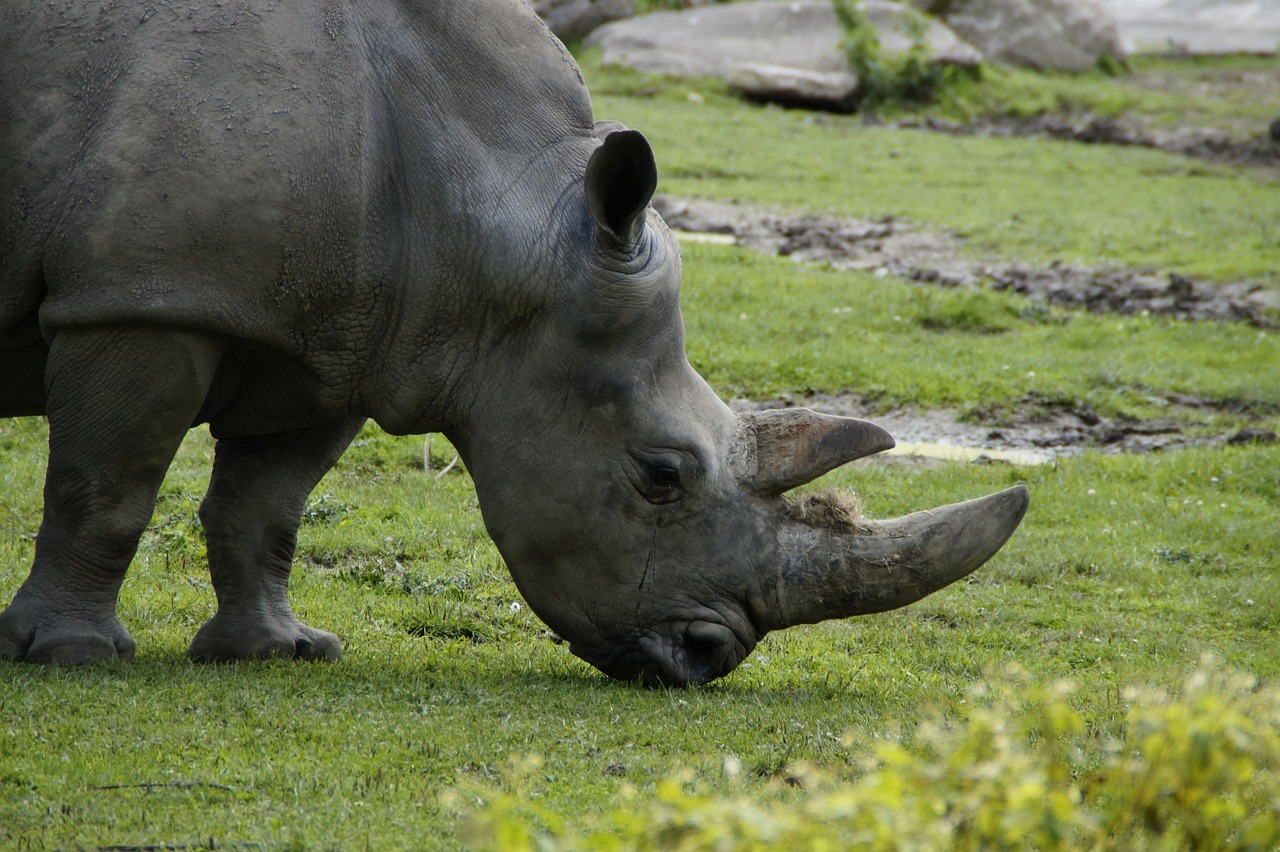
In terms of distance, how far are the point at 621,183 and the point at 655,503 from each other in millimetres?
1044

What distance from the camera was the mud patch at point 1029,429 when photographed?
1005 centimetres

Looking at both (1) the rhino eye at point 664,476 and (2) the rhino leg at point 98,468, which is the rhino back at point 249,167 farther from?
(1) the rhino eye at point 664,476

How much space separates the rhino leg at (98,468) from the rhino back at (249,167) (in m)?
0.12

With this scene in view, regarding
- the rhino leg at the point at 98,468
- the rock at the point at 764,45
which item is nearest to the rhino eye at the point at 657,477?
the rhino leg at the point at 98,468

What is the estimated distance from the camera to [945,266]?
47.8ft

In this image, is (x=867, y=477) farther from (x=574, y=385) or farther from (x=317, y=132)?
(x=317, y=132)

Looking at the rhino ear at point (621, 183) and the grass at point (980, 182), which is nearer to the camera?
the rhino ear at point (621, 183)

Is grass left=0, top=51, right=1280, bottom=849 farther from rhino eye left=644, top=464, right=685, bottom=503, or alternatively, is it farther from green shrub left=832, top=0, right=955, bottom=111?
green shrub left=832, top=0, right=955, bottom=111

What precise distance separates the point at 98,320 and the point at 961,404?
6768 millimetres

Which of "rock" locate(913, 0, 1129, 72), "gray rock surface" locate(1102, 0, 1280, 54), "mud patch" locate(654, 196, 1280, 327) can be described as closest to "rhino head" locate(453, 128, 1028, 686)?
"mud patch" locate(654, 196, 1280, 327)

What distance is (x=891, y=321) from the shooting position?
1220cm

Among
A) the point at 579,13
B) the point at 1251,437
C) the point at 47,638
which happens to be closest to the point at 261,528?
the point at 47,638

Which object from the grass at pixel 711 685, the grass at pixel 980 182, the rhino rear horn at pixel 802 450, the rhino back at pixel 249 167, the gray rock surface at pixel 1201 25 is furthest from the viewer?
the gray rock surface at pixel 1201 25

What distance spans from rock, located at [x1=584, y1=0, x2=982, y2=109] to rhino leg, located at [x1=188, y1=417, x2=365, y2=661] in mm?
18474
